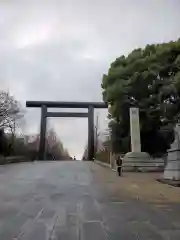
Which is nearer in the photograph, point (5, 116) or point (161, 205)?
point (161, 205)

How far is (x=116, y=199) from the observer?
997 centimetres

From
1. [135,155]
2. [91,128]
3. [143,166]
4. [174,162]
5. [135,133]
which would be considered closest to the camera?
[174,162]

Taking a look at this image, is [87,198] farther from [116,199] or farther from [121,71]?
[121,71]

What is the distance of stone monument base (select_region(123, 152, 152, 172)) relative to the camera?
23.7 m

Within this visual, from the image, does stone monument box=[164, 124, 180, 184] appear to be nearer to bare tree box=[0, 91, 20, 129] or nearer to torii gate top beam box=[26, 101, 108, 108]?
bare tree box=[0, 91, 20, 129]

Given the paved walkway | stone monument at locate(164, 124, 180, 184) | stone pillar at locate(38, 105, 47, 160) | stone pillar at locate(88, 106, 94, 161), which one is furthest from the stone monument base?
stone pillar at locate(88, 106, 94, 161)

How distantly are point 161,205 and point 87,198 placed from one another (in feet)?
6.66

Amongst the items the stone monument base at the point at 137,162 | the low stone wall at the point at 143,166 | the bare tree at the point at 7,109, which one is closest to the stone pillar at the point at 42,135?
the bare tree at the point at 7,109

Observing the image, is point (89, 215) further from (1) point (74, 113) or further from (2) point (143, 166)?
(1) point (74, 113)

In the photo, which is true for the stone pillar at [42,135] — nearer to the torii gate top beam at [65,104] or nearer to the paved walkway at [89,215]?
the torii gate top beam at [65,104]

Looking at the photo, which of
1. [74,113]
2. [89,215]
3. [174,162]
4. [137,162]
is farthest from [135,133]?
[74,113]

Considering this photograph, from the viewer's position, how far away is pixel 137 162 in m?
24.1

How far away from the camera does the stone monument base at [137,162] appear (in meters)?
23.7

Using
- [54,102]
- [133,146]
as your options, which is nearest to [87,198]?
[133,146]
